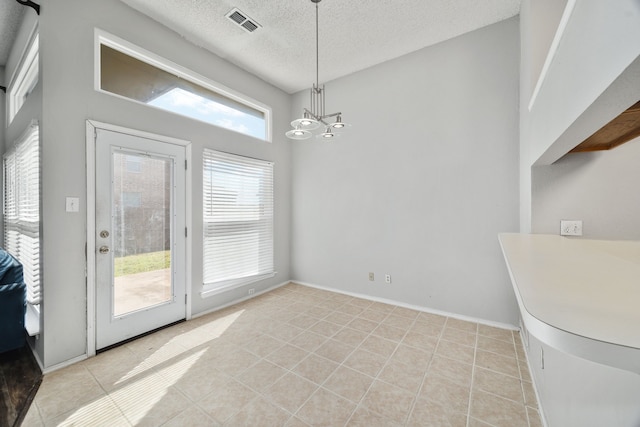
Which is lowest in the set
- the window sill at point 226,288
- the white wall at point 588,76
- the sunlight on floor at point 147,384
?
the sunlight on floor at point 147,384

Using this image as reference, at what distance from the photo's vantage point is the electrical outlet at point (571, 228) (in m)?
1.84

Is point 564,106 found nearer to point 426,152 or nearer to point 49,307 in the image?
point 426,152

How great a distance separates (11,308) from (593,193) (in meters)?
4.76

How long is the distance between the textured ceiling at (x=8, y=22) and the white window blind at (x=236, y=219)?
2.15 meters

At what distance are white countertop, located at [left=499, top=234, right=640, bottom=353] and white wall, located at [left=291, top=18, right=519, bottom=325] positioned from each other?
6.99 ft

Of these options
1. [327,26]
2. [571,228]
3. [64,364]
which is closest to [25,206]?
[64,364]

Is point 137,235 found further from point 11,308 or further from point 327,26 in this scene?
point 327,26

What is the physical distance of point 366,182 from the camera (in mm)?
3811

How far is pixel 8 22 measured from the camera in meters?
2.71

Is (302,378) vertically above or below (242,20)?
below

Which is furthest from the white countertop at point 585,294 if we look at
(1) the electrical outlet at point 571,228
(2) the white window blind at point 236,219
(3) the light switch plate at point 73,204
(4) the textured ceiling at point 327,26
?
(2) the white window blind at point 236,219

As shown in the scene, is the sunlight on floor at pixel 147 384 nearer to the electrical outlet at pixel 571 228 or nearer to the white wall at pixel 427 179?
the white wall at pixel 427 179

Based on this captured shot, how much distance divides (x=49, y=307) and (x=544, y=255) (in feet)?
11.4

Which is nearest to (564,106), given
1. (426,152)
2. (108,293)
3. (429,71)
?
(426,152)
